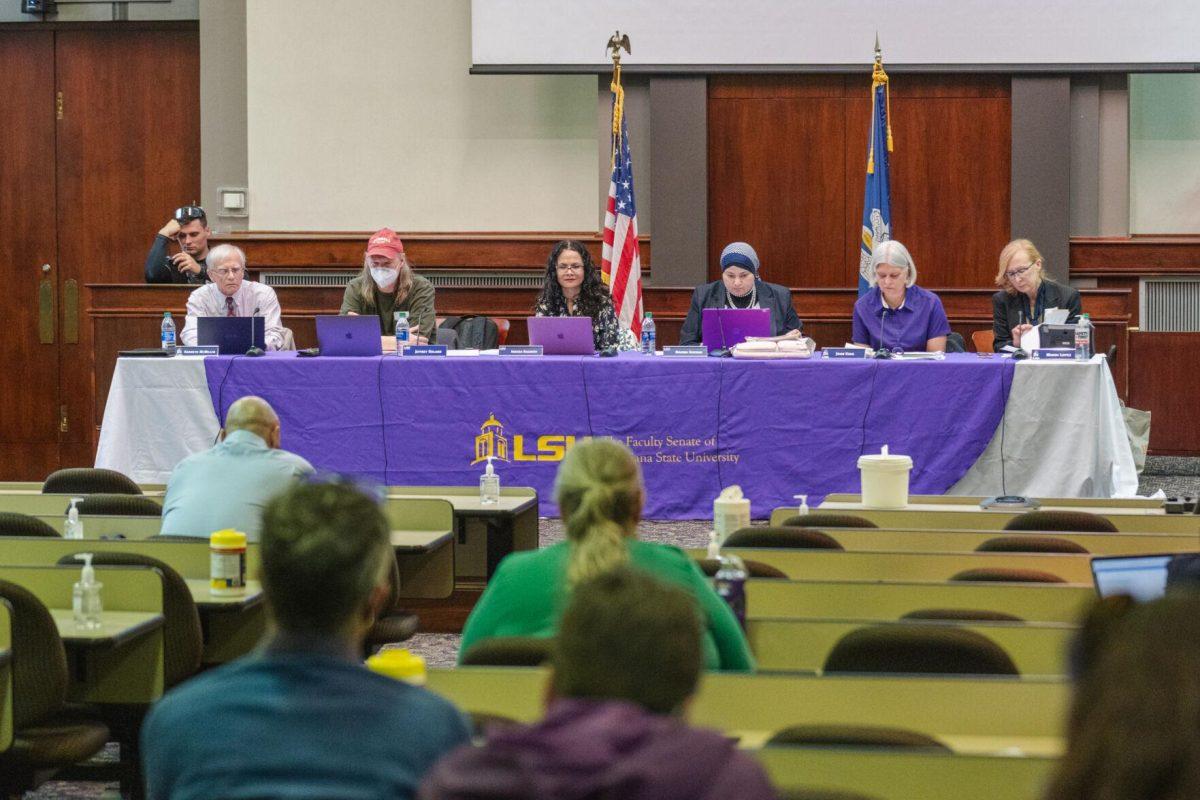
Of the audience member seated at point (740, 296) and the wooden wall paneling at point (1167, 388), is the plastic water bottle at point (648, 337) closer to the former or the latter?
the audience member seated at point (740, 296)

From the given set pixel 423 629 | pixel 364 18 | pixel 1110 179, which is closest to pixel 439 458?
pixel 423 629

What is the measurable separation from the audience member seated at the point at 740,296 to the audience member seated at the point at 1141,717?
699cm

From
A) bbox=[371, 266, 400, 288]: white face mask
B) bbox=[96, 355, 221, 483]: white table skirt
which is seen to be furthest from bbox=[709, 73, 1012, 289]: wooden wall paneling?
bbox=[96, 355, 221, 483]: white table skirt

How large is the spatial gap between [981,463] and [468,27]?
5484mm

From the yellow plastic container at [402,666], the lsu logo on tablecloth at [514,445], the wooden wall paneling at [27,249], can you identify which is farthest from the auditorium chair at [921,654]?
the wooden wall paneling at [27,249]

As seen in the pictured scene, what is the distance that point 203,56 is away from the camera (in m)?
11.2

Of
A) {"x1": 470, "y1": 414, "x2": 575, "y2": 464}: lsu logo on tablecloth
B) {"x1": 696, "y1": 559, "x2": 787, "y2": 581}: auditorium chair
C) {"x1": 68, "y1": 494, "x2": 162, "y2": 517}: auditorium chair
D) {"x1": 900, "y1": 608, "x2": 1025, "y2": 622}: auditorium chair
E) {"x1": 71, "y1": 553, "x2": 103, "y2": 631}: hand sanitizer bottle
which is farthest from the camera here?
{"x1": 470, "y1": 414, "x2": 575, "y2": 464}: lsu logo on tablecloth

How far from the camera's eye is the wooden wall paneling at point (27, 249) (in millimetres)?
11406

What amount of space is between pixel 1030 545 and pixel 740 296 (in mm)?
4470

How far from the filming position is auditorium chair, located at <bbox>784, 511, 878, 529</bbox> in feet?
15.4

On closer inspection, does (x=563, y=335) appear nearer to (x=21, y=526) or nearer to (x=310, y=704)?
(x=21, y=526)

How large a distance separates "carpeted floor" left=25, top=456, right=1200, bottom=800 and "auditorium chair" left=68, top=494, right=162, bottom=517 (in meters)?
0.88

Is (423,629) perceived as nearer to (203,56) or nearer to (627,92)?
(627,92)

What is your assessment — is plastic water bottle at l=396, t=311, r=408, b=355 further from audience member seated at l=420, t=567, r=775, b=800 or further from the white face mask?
audience member seated at l=420, t=567, r=775, b=800
